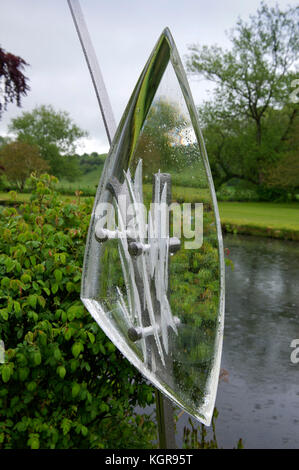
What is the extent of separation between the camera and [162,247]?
149 cm

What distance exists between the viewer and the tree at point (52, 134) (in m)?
34.9

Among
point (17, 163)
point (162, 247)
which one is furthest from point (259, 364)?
point (17, 163)

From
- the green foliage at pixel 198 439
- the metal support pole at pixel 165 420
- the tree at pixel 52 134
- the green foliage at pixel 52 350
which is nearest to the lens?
the metal support pole at pixel 165 420

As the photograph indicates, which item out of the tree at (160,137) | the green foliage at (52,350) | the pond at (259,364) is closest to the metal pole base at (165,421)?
the green foliage at (52,350)

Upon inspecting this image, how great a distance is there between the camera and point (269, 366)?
12.5 feet

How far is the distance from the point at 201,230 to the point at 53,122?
38.8 metres

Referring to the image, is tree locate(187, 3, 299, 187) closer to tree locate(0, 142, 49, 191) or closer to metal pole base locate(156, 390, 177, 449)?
tree locate(0, 142, 49, 191)

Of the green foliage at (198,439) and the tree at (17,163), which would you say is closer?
the green foliage at (198,439)

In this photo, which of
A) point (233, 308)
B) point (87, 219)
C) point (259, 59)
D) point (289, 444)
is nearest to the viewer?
point (87, 219)

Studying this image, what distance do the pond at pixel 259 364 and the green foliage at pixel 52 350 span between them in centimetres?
86

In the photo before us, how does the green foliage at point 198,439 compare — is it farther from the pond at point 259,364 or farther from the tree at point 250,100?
the tree at point 250,100

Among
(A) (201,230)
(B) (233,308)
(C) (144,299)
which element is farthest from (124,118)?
(B) (233,308)

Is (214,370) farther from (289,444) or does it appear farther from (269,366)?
(269,366)

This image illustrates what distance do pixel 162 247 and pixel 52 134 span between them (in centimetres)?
3784
